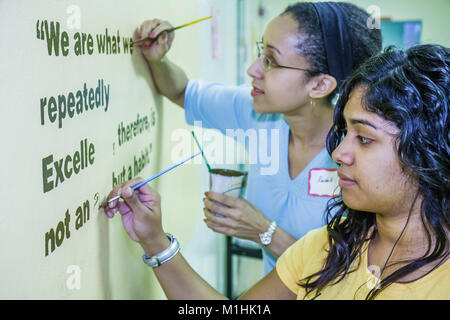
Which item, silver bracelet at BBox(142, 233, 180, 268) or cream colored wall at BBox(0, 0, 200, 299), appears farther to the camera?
silver bracelet at BBox(142, 233, 180, 268)

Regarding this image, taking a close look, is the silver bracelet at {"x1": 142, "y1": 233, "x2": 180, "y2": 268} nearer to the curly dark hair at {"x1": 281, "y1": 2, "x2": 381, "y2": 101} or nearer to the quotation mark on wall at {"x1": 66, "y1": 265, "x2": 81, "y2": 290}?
the quotation mark on wall at {"x1": 66, "y1": 265, "x2": 81, "y2": 290}

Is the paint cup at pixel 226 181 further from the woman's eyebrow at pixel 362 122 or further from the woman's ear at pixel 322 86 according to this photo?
the woman's eyebrow at pixel 362 122

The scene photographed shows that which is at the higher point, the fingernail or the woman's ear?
the woman's ear

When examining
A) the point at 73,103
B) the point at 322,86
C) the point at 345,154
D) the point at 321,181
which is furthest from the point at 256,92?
the point at 73,103

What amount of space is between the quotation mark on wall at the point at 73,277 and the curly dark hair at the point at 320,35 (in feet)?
2.43

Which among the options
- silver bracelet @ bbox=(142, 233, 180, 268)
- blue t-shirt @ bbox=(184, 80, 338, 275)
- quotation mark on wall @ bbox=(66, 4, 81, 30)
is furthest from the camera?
blue t-shirt @ bbox=(184, 80, 338, 275)

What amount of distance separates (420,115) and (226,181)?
56 centimetres

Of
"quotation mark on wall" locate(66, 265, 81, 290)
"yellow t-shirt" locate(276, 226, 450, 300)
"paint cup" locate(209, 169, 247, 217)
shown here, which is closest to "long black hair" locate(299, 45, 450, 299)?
"yellow t-shirt" locate(276, 226, 450, 300)

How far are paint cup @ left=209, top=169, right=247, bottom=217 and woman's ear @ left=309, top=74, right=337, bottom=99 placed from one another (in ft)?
0.94

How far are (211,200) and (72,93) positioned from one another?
0.59 metres

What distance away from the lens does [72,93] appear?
0.76m

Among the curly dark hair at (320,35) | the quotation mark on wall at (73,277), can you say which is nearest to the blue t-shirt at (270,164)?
the curly dark hair at (320,35)

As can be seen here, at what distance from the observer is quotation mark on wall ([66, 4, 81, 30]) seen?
729 mm
